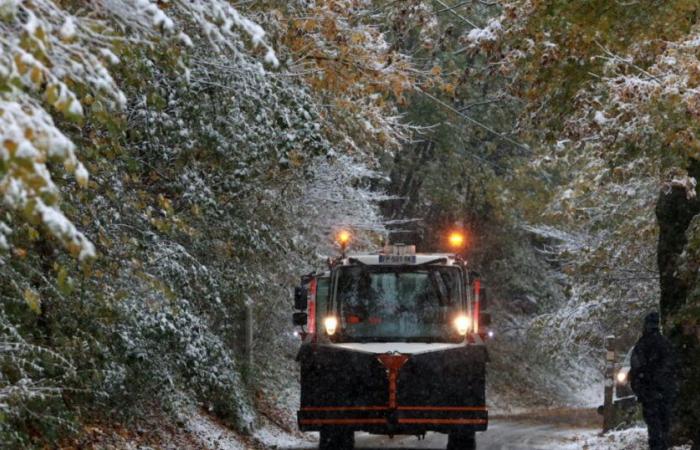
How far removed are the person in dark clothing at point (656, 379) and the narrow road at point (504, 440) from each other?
4417mm

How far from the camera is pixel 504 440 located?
20.9 m

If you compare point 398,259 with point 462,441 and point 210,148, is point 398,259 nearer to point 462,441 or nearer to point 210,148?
point 462,441

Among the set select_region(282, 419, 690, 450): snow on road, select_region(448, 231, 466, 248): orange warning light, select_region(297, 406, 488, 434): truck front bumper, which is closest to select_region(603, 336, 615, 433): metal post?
select_region(282, 419, 690, 450): snow on road

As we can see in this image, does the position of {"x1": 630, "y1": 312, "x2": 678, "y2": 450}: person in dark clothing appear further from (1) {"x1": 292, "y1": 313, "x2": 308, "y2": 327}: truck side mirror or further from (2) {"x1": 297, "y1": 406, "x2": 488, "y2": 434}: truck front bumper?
(1) {"x1": 292, "y1": 313, "x2": 308, "y2": 327}: truck side mirror

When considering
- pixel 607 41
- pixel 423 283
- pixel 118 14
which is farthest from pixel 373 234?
pixel 118 14

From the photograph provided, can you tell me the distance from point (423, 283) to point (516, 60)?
10.3ft

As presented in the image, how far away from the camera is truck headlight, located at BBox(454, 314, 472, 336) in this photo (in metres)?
15.9

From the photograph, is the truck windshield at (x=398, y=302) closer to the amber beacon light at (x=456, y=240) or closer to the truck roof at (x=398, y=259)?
the truck roof at (x=398, y=259)

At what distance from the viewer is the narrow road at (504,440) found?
18.9 meters

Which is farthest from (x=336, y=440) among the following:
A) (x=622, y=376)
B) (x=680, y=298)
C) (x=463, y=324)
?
(x=622, y=376)

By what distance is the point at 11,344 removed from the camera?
9438 mm

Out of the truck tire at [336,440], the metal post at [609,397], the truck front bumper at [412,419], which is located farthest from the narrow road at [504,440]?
the truck front bumper at [412,419]

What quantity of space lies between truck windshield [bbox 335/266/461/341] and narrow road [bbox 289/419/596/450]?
9.26 feet

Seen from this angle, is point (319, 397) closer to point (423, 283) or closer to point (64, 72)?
point (423, 283)
